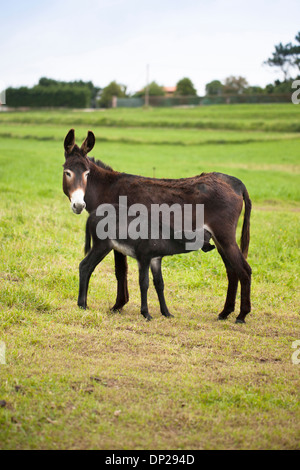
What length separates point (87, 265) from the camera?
6797mm

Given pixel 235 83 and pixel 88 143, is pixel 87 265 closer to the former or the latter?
pixel 88 143

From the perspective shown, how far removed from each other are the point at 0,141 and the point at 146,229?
3412 centimetres

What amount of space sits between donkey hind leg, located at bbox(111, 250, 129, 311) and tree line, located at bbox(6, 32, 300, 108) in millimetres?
54666

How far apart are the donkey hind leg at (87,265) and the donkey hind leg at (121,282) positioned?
1.27ft

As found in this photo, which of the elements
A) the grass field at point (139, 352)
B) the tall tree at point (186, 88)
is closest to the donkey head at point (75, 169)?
the grass field at point (139, 352)

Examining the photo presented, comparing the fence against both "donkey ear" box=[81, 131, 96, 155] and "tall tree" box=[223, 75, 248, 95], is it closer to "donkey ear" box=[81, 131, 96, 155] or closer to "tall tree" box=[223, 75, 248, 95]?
"tall tree" box=[223, 75, 248, 95]

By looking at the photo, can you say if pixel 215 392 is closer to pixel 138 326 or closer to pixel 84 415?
pixel 84 415

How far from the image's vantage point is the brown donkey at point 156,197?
681cm

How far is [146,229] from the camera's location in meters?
6.75

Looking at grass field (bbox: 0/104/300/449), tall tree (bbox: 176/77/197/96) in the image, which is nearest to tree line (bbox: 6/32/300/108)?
tall tree (bbox: 176/77/197/96)

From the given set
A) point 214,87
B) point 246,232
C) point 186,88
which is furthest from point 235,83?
point 246,232

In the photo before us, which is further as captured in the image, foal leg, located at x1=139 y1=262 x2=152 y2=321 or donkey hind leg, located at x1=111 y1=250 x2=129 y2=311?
donkey hind leg, located at x1=111 y1=250 x2=129 y2=311

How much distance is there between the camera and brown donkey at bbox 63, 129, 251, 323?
681 cm
